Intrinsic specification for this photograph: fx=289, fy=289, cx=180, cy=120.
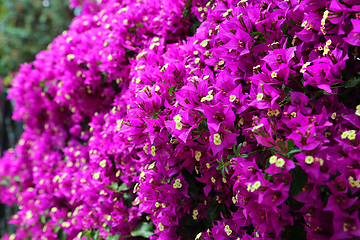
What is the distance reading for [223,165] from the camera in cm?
97

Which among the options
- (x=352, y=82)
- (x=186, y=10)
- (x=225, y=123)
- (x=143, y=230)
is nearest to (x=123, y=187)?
(x=143, y=230)

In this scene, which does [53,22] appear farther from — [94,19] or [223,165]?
[223,165]

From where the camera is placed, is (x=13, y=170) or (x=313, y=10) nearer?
(x=313, y=10)

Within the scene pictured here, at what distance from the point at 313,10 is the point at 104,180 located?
1.26 metres

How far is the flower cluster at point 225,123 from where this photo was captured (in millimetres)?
809

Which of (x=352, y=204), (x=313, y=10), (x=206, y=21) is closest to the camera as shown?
(x=352, y=204)

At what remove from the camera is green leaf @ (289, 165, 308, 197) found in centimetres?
79

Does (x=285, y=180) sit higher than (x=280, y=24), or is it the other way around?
(x=280, y=24)

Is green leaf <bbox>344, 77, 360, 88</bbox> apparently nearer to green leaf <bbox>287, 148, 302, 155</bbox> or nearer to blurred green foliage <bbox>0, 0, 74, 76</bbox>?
green leaf <bbox>287, 148, 302, 155</bbox>

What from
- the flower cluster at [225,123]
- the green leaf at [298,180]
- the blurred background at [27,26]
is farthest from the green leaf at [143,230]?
the blurred background at [27,26]

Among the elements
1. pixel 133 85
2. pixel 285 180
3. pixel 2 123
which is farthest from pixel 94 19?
pixel 2 123

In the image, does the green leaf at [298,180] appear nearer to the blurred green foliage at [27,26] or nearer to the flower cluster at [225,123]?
the flower cluster at [225,123]

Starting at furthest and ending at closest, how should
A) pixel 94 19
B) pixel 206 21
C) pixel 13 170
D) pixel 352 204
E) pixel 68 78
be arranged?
pixel 13 170 → pixel 94 19 → pixel 68 78 → pixel 206 21 → pixel 352 204

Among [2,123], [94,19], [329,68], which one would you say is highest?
[94,19]
